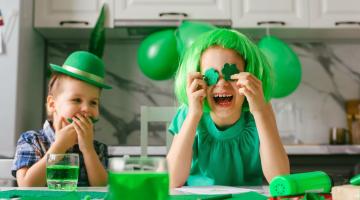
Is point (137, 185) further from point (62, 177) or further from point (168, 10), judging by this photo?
point (168, 10)

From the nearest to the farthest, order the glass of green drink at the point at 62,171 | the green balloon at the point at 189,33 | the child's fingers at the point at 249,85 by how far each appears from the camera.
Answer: the glass of green drink at the point at 62,171, the child's fingers at the point at 249,85, the green balloon at the point at 189,33

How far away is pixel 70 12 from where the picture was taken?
2688 mm

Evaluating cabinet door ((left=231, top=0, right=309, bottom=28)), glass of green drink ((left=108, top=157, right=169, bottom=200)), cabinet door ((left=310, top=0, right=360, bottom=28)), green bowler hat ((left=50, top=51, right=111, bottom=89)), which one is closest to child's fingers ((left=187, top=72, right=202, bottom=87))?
green bowler hat ((left=50, top=51, right=111, bottom=89))

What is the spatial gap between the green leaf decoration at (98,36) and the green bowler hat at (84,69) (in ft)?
3.77

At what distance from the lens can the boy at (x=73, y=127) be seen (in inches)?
56.6

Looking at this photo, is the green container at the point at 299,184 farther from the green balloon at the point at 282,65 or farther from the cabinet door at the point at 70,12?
the cabinet door at the point at 70,12

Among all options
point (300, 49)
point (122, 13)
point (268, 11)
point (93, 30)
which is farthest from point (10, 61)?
point (300, 49)

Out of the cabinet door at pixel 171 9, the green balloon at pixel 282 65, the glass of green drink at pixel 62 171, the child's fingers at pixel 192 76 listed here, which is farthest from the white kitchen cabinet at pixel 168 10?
the glass of green drink at pixel 62 171

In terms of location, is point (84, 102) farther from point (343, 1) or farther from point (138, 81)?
point (343, 1)

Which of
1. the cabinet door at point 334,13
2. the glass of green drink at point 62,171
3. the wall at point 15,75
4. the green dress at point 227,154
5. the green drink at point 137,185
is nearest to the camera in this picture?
the green drink at point 137,185

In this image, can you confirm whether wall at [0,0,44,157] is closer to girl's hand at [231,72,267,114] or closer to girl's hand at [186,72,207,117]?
girl's hand at [186,72,207,117]

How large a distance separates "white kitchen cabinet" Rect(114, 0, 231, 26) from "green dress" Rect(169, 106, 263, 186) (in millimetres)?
1397

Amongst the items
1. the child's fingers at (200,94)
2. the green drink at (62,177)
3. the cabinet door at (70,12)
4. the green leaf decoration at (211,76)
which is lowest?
the green drink at (62,177)

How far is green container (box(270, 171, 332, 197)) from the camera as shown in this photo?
2.47 feet
